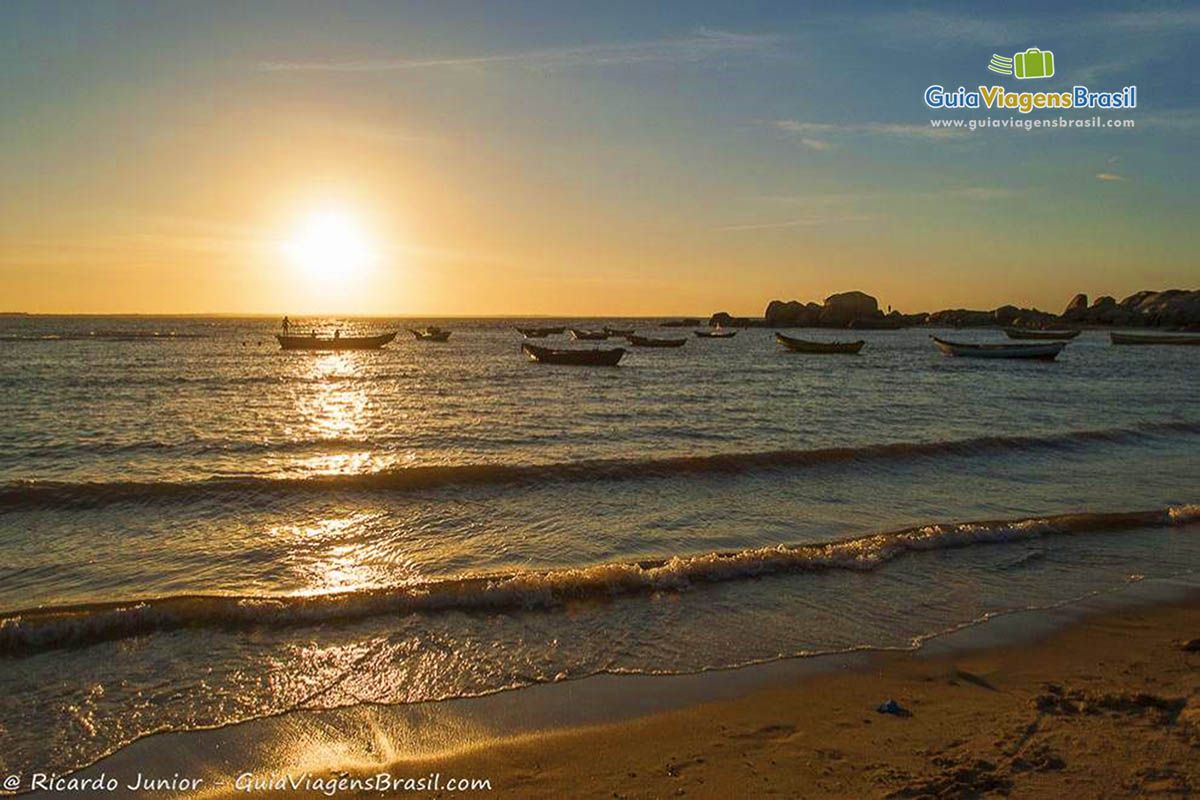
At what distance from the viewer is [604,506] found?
1359 centimetres

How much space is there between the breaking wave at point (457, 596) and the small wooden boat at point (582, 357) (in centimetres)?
3991

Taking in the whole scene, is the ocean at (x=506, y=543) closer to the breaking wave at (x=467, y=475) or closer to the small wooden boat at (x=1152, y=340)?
the breaking wave at (x=467, y=475)

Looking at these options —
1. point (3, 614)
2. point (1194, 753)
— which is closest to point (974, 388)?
point (1194, 753)

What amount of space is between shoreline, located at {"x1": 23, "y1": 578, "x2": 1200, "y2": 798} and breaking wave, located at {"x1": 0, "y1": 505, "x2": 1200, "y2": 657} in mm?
2195

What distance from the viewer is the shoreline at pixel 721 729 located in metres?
4.91

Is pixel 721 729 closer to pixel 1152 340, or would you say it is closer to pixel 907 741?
pixel 907 741

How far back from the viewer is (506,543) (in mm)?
11203

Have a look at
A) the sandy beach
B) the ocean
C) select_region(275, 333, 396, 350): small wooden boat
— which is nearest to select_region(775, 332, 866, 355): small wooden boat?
the ocean

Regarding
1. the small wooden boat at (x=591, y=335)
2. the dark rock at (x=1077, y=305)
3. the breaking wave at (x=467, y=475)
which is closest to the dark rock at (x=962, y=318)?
the dark rock at (x=1077, y=305)

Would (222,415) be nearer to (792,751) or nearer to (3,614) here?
(3,614)

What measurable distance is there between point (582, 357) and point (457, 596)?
43.2m

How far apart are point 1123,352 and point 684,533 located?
76.4m

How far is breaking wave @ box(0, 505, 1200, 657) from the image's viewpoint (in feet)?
25.0

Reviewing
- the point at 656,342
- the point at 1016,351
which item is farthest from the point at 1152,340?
the point at 656,342
